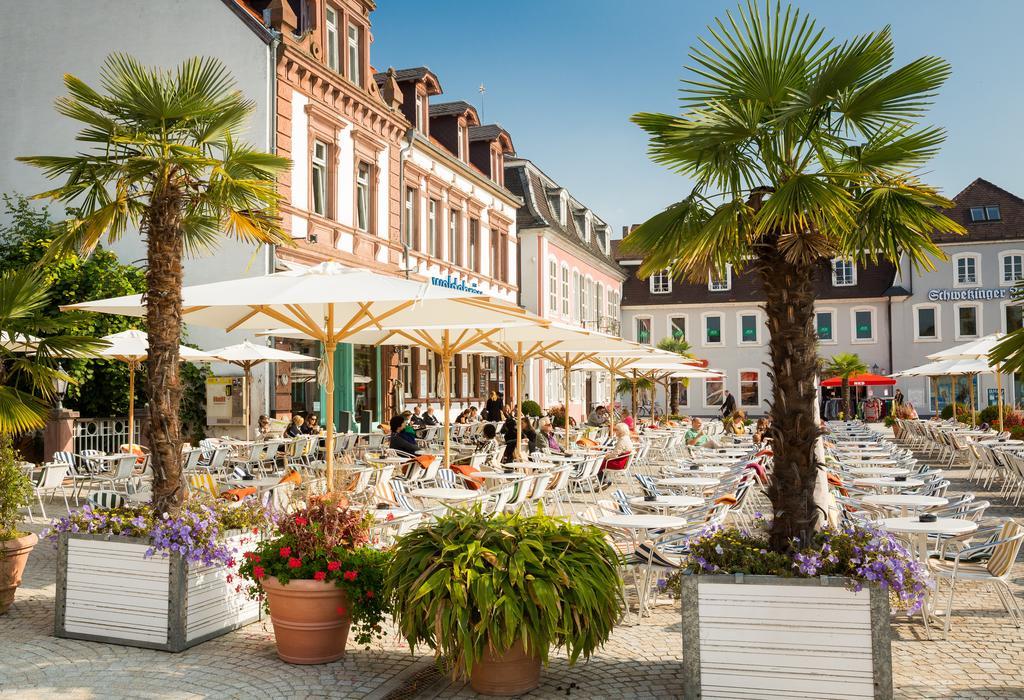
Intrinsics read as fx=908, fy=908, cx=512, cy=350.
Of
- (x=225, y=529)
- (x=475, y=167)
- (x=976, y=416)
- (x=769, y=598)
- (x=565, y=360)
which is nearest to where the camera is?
(x=769, y=598)

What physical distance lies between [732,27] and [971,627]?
451 centimetres

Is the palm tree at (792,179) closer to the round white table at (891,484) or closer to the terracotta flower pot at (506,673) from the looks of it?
the terracotta flower pot at (506,673)

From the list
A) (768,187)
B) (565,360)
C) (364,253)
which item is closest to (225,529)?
(768,187)

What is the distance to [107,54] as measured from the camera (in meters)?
19.8

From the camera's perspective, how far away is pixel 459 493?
9.84 m

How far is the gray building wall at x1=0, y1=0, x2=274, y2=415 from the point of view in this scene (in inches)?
723

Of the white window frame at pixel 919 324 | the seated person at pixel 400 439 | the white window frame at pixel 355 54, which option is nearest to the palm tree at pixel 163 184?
the seated person at pixel 400 439

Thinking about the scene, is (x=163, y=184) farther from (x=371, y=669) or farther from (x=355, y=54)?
(x=355, y=54)

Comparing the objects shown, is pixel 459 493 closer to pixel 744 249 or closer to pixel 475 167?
pixel 744 249

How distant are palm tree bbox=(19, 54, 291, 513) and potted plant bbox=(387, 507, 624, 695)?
7.43ft

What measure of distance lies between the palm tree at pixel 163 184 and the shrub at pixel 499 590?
7.38ft

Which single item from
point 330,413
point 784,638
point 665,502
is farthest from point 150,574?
point 665,502

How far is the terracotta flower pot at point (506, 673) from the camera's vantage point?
16.2 ft

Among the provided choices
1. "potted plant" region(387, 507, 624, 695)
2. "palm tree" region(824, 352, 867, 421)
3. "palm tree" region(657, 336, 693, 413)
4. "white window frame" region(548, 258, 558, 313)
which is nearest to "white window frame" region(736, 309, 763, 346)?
"palm tree" region(657, 336, 693, 413)
